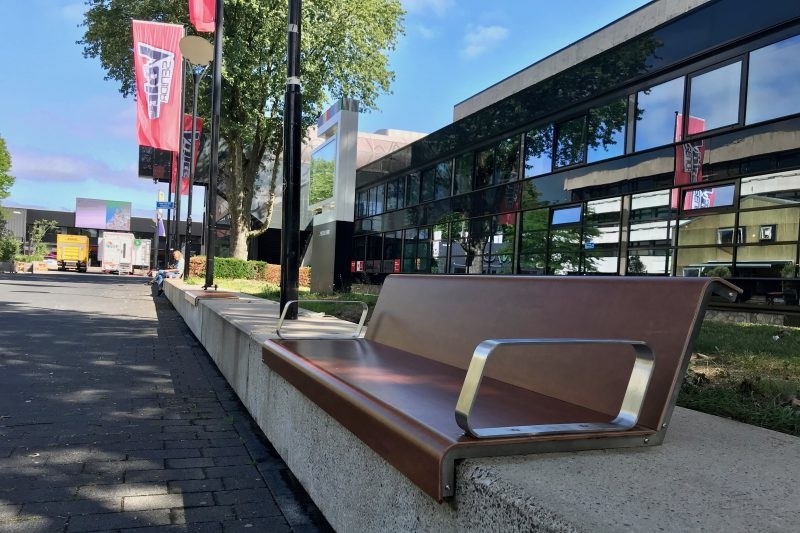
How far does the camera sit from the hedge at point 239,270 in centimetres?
2642

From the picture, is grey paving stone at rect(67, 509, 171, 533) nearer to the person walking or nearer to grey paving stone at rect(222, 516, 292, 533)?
grey paving stone at rect(222, 516, 292, 533)

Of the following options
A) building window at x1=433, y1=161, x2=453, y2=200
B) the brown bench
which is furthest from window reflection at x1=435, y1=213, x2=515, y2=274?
the brown bench

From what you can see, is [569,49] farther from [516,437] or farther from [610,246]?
[516,437]

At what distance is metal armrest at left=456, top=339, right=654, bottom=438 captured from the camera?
66.9 inches

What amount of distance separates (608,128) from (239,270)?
60.6ft

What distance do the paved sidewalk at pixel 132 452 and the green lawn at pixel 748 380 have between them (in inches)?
52.1

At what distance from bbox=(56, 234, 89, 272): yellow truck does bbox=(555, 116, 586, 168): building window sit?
47.5 meters

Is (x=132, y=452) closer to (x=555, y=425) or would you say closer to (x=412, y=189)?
(x=555, y=425)

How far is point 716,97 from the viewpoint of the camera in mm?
11070

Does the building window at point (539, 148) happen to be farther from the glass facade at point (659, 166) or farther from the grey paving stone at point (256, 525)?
the grey paving stone at point (256, 525)

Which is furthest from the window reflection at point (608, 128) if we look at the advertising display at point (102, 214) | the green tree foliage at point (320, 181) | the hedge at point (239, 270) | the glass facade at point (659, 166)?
the advertising display at point (102, 214)

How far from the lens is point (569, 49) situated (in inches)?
1017

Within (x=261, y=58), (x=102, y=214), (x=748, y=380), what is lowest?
(x=748, y=380)

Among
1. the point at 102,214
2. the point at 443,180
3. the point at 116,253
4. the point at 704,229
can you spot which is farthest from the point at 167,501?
the point at 102,214
